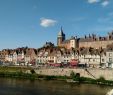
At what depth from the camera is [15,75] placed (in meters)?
77.8

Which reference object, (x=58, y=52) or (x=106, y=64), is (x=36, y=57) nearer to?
(x=58, y=52)

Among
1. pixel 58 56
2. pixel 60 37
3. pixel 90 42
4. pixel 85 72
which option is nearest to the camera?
pixel 85 72

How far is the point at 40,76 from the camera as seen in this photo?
243ft

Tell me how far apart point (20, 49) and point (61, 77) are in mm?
49220

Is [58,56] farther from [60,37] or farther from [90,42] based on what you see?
[60,37]

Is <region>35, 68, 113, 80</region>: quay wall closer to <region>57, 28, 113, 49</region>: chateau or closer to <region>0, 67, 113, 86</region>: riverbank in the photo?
<region>0, 67, 113, 86</region>: riverbank

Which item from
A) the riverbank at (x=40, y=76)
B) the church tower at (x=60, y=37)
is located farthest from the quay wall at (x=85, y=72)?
Result: the church tower at (x=60, y=37)

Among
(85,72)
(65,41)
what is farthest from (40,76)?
(65,41)

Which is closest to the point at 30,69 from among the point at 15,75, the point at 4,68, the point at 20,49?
the point at 15,75

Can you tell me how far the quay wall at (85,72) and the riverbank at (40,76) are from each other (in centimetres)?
87

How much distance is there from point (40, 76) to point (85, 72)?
10815 millimetres

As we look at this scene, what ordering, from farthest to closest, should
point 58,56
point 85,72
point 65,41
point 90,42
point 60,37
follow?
1. point 60,37
2. point 65,41
3. point 90,42
4. point 58,56
5. point 85,72

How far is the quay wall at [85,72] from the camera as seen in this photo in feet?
215

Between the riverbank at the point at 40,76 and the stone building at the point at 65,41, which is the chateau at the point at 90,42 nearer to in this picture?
the stone building at the point at 65,41
